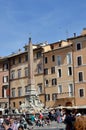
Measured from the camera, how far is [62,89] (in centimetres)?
5172

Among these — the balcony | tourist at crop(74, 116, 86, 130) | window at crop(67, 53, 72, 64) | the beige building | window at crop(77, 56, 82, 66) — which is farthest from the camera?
window at crop(67, 53, 72, 64)

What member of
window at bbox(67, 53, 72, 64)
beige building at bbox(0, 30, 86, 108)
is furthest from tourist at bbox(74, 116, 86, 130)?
window at bbox(67, 53, 72, 64)

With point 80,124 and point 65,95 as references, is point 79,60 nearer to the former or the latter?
point 65,95

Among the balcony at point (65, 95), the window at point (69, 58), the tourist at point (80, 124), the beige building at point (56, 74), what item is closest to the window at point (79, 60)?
the beige building at point (56, 74)

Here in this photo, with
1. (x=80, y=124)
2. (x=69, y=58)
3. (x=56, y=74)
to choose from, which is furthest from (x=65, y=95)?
(x=80, y=124)

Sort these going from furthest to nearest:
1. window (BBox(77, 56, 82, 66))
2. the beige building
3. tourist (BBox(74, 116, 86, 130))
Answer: window (BBox(77, 56, 82, 66))
the beige building
tourist (BBox(74, 116, 86, 130))

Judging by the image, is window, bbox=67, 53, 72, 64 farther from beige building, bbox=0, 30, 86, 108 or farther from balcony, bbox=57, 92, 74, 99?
balcony, bbox=57, 92, 74, 99

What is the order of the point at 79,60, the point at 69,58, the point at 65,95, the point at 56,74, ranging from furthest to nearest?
the point at 56,74 → the point at 69,58 → the point at 65,95 → the point at 79,60

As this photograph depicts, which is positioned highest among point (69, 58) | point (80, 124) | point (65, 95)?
point (69, 58)

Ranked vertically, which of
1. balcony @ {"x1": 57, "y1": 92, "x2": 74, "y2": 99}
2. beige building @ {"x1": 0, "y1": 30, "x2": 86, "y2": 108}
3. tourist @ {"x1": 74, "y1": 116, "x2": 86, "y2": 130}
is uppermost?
beige building @ {"x1": 0, "y1": 30, "x2": 86, "y2": 108}

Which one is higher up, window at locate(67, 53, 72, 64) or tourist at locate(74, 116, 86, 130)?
window at locate(67, 53, 72, 64)

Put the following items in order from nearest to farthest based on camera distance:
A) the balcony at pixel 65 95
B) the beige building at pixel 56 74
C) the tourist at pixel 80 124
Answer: the tourist at pixel 80 124
the beige building at pixel 56 74
the balcony at pixel 65 95

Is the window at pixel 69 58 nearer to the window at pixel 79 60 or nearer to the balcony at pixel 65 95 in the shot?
the window at pixel 79 60

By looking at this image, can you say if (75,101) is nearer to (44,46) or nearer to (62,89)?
(62,89)
